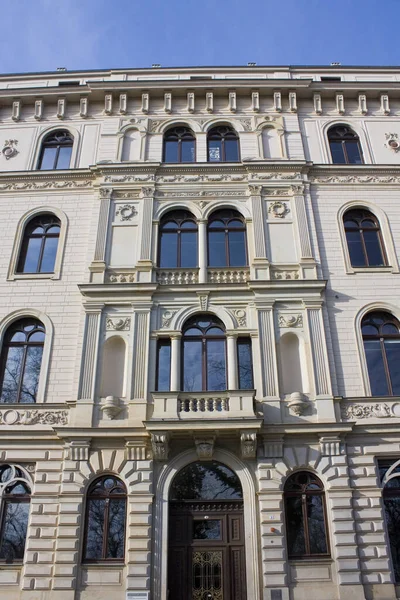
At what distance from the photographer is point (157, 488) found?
1541cm

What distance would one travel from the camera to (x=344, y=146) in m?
22.6

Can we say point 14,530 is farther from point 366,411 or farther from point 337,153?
point 337,153

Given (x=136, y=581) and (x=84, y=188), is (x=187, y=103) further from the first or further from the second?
(x=136, y=581)

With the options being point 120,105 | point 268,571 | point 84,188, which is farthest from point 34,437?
point 120,105

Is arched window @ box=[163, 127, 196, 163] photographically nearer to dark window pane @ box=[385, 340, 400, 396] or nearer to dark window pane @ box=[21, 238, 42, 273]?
dark window pane @ box=[21, 238, 42, 273]

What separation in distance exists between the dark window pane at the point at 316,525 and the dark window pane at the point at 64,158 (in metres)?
15.7

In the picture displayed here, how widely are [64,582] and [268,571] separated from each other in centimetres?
543

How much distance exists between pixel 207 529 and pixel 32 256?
11454 millimetres

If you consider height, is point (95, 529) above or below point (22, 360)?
below

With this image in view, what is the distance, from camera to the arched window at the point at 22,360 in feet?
56.9

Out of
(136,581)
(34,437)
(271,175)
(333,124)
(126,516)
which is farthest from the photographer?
(333,124)

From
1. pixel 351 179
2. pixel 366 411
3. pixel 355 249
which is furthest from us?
pixel 351 179

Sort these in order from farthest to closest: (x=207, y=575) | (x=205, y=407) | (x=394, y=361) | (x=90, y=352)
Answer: (x=394, y=361), (x=90, y=352), (x=205, y=407), (x=207, y=575)

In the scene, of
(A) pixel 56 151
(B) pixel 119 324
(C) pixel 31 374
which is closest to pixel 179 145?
(A) pixel 56 151
